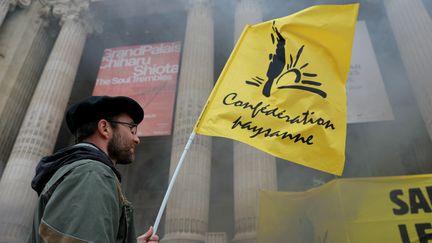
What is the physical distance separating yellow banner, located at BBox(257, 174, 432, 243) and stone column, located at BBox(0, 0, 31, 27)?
11039mm

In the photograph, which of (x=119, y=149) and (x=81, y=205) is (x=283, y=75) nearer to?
(x=119, y=149)

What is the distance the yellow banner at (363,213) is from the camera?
4.63 meters

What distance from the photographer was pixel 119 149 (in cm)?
184

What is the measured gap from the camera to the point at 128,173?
13.7 meters

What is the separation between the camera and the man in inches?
49.6

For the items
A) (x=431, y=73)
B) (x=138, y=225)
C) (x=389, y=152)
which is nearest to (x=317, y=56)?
(x=431, y=73)

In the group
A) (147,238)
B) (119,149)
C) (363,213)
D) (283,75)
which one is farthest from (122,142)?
(363,213)

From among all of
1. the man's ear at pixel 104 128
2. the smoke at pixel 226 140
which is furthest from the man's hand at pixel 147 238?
the smoke at pixel 226 140

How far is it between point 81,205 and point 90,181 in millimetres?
107

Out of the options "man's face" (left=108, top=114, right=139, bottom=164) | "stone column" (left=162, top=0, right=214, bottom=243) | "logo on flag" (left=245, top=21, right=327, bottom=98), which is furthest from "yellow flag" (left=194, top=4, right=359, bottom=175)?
"stone column" (left=162, top=0, right=214, bottom=243)

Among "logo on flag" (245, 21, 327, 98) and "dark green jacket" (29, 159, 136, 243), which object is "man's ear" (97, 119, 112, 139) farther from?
"logo on flag" (245, 21, 327, 98)

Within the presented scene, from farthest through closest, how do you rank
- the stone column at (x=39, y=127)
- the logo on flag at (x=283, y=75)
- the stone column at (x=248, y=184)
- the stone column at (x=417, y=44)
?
1. the stone column at (x=39, y=127)
2. the stone column at (x=417, y=44)
3. the stone column at (x=248, y=184)
4. the logo on flag at (x=283, y=75)

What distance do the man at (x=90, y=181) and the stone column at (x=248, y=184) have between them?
18.7ft

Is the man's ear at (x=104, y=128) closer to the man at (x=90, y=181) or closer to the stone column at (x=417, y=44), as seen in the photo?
the man at (x=90, y=181)
